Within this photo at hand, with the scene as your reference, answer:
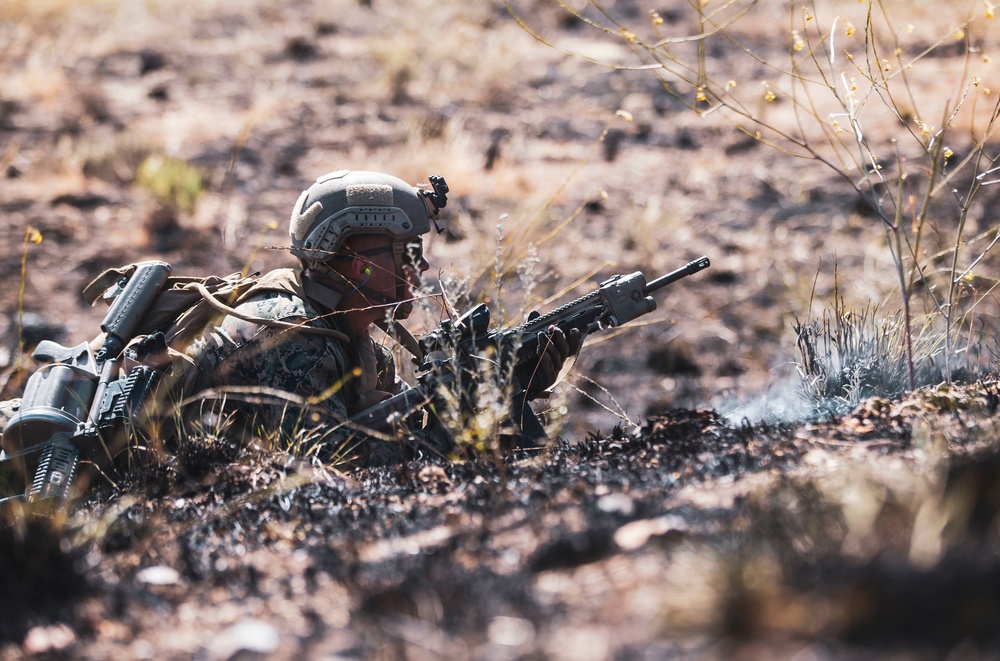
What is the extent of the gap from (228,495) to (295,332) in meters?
0.94

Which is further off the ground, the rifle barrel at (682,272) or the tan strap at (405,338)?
the rifle barrel at (682,272)

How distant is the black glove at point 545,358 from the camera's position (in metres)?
3.96

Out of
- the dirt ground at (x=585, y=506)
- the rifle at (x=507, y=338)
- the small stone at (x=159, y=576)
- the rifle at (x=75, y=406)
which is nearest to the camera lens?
the dirt ground at (x=585, y=506)

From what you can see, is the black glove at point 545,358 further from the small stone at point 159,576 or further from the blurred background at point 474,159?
the small stone at point 159,576

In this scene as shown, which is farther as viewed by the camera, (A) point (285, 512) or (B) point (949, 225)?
(B) point (949, 225)

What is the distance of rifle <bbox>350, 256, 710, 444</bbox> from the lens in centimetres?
353

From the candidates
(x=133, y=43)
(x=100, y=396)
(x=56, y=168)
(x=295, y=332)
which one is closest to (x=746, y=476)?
(x=295, y=332)

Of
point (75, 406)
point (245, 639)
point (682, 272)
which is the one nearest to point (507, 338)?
point (682, 272)

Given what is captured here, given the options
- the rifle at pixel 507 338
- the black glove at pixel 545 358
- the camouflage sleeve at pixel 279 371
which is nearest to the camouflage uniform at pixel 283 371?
the camouflage sleeve at pixel 279 371

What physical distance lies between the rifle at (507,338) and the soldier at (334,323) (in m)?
0.09

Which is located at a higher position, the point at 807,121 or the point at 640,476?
the point at 807,121

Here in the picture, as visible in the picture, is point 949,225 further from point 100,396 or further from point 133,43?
point 133,43

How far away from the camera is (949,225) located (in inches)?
344

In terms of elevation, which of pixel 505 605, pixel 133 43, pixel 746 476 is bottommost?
pixel 505 605
